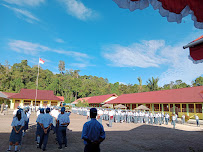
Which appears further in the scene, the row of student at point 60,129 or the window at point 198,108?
the window at point 198,108

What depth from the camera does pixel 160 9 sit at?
10.2 feet

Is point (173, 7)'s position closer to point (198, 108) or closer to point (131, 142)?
point (131, 142)

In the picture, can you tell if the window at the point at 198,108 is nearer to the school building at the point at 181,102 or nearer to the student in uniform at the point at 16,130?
the school building at the point at 181,102

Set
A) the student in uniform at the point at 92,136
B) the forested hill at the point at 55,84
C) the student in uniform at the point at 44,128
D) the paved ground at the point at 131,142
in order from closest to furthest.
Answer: the student in uniform at the point at 92,136
the student in uniform at the point at 44,128
the paved ground at the point at 131,142
the forested hill at the point at 55,84

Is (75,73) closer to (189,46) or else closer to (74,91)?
(74,91)

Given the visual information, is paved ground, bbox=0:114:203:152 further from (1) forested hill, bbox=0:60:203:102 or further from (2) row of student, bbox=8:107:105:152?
(1) forested hill, bbox=0:60:203:102

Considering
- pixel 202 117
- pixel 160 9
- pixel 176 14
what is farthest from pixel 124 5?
pixel 202 117

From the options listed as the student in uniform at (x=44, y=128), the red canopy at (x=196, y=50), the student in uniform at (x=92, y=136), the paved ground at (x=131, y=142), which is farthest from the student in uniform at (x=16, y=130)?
the red canopy at (x=196, y=50)

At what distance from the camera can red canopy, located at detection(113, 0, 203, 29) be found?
289 centimetres

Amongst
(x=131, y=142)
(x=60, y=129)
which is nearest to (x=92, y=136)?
(x=60, y=129)

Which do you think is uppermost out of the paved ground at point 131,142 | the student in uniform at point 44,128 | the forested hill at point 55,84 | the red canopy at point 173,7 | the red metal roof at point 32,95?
the forested hill at point 55,84

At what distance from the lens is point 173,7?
9.93 feet

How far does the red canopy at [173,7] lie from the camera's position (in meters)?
2.89

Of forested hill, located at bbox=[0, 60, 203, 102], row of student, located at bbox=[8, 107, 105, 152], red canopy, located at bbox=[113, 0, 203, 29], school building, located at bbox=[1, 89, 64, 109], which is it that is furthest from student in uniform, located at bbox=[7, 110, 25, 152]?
forested hill, located at bbox=[0, 60, 203, 102]
